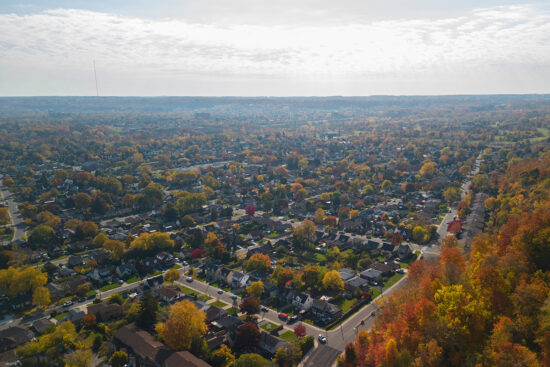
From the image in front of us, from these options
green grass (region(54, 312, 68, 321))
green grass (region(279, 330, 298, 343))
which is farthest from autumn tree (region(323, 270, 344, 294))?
green grass (region(54, 312, 68, 321))

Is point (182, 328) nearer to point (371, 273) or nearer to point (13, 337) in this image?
point (13, 337)

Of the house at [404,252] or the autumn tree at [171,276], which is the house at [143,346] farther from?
the house at [404,252]

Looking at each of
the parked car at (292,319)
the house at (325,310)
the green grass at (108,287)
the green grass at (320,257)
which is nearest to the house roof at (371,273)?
the green grass at (320,257)

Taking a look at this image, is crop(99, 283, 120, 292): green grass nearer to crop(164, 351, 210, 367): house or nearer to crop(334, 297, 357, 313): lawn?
crop(164, 351, 210, 367): house

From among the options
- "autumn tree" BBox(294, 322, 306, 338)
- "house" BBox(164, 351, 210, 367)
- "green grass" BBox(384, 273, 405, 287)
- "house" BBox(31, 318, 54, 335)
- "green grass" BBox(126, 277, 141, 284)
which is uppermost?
"house" BBox(164, 351, 210, 367)

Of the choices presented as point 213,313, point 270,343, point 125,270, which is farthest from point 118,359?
point 125,270

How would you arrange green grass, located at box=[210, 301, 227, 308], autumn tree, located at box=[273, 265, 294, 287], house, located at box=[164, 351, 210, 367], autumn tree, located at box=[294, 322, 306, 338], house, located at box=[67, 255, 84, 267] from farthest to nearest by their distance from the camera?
house, located at box=[67, 255, 84, 267], autumn tree, located at box=[273, 265, 294, 287], green grass, located at box=[210, 301, 227, 308], autumn tree, located at box=[294, 322, 306, 338], house, located at box=[164, 351, 210, 367]
